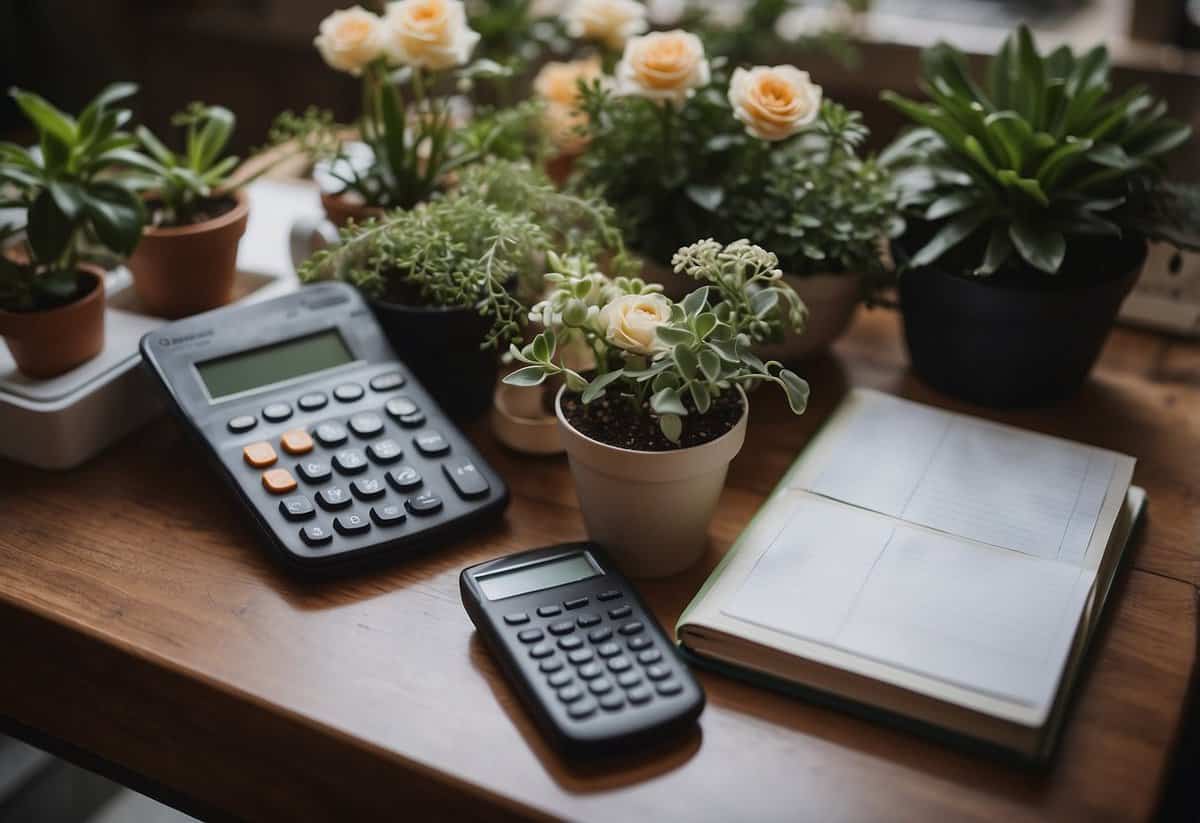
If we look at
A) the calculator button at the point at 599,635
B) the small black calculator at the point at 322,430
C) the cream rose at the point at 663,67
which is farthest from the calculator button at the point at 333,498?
the cream rose at the point at 663,67

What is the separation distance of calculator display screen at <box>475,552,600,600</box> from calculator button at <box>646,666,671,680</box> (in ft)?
0.33

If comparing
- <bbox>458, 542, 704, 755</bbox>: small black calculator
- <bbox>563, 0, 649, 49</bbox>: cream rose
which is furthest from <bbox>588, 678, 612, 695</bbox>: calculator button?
<bbox>563, 0, 649, 49</bbox>: cream rose

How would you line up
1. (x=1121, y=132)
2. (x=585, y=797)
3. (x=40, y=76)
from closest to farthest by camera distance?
(x=585, y=797)
(x=1121, y=132)
(x=40, y=76)

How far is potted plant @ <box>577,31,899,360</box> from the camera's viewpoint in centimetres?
92

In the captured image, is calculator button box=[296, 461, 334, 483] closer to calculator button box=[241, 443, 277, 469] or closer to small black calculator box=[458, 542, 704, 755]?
calculator button box=[241, 443, 277, 469]

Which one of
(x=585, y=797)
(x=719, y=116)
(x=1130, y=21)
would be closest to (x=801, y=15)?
(x=1130, y=21)

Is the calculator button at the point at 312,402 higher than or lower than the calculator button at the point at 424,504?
higher

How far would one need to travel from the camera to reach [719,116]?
1.03 meters

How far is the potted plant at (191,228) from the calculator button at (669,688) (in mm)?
596

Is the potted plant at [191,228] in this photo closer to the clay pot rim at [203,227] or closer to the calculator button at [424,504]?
the clay pot rim at [203,227]

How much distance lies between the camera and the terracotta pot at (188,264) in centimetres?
98

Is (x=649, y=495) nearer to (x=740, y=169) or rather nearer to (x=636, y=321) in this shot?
(x=636, y=321)

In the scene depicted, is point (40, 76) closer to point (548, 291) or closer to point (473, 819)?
point (548, 291)

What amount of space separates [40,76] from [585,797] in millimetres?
1693
